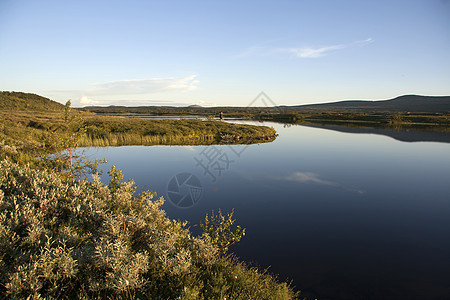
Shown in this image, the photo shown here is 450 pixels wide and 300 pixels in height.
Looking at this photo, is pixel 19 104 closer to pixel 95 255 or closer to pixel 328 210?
pixel 328 210

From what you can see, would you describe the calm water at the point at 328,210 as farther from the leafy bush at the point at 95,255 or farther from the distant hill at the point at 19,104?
the distant hill at the point at 19,104

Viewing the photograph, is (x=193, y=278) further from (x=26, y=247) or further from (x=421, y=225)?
(x=421, y=225)

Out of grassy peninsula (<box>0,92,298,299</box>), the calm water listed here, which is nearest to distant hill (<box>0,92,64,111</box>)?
the calm water

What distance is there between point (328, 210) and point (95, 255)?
44.1 feet

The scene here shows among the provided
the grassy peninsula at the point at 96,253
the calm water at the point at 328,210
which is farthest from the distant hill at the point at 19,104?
the grassy peninsula at the point at 96,253

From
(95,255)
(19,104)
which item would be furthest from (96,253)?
(19,104)

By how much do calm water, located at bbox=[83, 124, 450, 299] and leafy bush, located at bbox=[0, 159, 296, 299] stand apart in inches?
163

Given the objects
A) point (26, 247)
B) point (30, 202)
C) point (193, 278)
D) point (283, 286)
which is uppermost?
point (30, 202)

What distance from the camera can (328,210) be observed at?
14727 mm

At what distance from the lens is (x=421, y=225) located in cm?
1305

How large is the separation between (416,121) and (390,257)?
96890mm

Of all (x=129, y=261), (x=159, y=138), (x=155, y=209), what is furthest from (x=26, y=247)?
(x=159, y=138)

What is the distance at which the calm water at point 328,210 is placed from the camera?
9.02 metres

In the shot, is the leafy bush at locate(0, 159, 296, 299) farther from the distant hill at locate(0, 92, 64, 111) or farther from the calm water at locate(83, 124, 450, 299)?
the distant hill at locate(0, 92, 64, 111)
